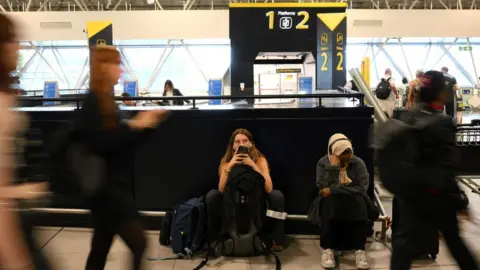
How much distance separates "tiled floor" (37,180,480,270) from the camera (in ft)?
13.2

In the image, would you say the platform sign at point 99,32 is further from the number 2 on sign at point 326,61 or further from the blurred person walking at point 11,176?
the blurred person walking at point 11,176

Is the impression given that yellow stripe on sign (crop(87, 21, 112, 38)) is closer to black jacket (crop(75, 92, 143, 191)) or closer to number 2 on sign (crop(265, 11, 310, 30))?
number 2 on sign (crop(265, 11, 310, 30))

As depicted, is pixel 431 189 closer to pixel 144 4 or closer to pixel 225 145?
pixel 225 145

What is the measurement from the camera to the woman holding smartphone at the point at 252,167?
4.28 meters

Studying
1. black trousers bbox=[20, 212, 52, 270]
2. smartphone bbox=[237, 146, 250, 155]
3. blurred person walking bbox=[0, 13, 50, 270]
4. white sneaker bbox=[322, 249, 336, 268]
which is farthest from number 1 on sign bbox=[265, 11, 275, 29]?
black trousers bbox=[20, 212, 52, 270]

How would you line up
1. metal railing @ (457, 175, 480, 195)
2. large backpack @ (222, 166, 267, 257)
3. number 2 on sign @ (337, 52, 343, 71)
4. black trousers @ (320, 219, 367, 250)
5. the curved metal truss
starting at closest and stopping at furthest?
1. black trousers @ (320, 219, 367, 250)
2. large backpack @ (222, 166, 267, 257)
3. metal railing @ (457, 175, 480, 195)
4. number 2 on sign @ (337, 52, 343, 71)
5. the curved metal truss

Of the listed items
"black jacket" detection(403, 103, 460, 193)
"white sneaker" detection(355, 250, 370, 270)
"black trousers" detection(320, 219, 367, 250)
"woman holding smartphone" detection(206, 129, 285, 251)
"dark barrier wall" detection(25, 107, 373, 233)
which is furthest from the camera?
"dark barrier wall" detection(25, 107, 373, 233)

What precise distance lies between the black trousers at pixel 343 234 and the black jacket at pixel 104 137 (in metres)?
2.16

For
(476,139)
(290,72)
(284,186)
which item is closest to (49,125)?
(284,186)

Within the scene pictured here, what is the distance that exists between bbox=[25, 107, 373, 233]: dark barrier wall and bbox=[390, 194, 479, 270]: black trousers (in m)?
2.32

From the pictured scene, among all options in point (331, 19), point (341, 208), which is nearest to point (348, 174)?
point (341, 208)

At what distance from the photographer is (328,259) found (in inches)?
159

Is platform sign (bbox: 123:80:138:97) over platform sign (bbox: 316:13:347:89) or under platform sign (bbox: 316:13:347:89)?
under

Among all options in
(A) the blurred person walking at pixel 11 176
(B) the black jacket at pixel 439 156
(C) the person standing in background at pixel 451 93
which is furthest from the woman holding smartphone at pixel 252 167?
(A) the blurred person walking at pixel 11 176
